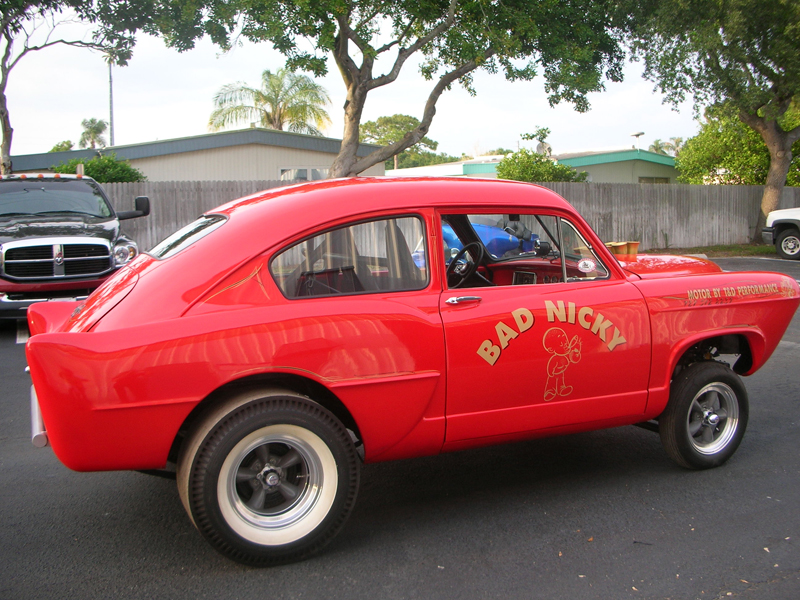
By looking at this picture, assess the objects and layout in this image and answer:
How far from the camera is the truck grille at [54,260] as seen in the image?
27.6ft

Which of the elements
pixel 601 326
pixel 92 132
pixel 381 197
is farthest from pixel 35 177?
pixel 92 132

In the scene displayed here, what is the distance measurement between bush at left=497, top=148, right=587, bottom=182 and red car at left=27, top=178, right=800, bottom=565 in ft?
59.4

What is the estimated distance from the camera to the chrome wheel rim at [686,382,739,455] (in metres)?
4.28

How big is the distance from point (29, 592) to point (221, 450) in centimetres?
97

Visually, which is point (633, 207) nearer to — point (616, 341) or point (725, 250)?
point (725, 250)

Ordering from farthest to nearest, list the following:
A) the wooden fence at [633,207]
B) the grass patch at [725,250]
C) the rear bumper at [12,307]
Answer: the grass patch at [725,250] → the wooden fence at [633,207] → the rear bumper at [12,307]

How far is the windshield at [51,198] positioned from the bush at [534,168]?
14161 millimetres

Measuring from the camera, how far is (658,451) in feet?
15.4

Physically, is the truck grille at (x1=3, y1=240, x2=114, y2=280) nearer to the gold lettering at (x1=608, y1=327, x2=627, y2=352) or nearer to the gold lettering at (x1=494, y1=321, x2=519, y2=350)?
the gold lettering at (x1=494, y1=321, x2=519, y2=350)

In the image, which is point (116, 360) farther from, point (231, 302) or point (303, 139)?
point (303, 139)

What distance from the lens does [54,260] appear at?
339 inches

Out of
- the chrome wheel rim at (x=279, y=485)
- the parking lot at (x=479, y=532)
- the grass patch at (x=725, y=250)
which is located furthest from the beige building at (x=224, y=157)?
the chrome wheel rim at (x=279, y=485)

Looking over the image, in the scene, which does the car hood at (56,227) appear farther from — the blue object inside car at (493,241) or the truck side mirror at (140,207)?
the blue object inside car at (493,241)

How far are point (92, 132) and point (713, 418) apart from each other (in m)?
73.9
